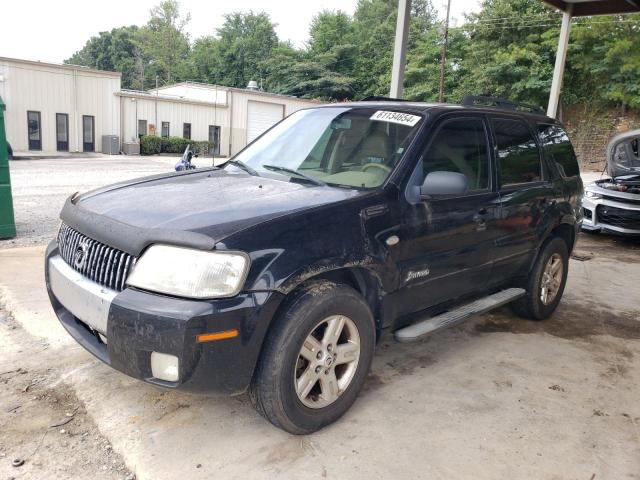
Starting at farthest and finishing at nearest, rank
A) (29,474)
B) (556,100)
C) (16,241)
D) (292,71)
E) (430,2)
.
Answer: (430,2) → (292,71) → (556,100) → (16,241) → (29,474)

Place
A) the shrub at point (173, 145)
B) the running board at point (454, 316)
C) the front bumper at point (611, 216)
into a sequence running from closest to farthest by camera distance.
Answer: the running board at point (454, 316) → the front bumper at point (611, 216) → the shrub at point (173, 145)

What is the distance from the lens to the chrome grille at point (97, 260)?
2.54m

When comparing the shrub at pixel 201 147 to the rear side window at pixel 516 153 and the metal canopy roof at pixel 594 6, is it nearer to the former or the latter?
the metal canopy roof at pixel 594 6

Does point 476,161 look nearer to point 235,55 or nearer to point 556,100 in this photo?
point 556,100

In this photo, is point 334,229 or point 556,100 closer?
point 334,229

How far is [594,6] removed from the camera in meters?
10.3

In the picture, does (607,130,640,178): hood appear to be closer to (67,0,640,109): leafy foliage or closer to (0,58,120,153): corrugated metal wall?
(67,0,640,109): leafy foliage

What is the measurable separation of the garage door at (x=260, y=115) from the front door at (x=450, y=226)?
3305 cm

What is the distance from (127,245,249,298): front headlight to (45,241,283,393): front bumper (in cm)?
4

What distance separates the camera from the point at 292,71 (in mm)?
51156

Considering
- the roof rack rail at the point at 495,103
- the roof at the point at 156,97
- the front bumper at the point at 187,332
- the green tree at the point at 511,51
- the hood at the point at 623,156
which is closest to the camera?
the front bumper at the point at 187,332

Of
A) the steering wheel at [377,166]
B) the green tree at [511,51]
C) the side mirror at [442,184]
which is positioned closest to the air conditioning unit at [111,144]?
the green tree at [511,51]

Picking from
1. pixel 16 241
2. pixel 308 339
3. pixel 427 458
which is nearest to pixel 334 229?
pixel 308 339

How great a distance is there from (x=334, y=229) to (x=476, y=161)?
62.6 inches
